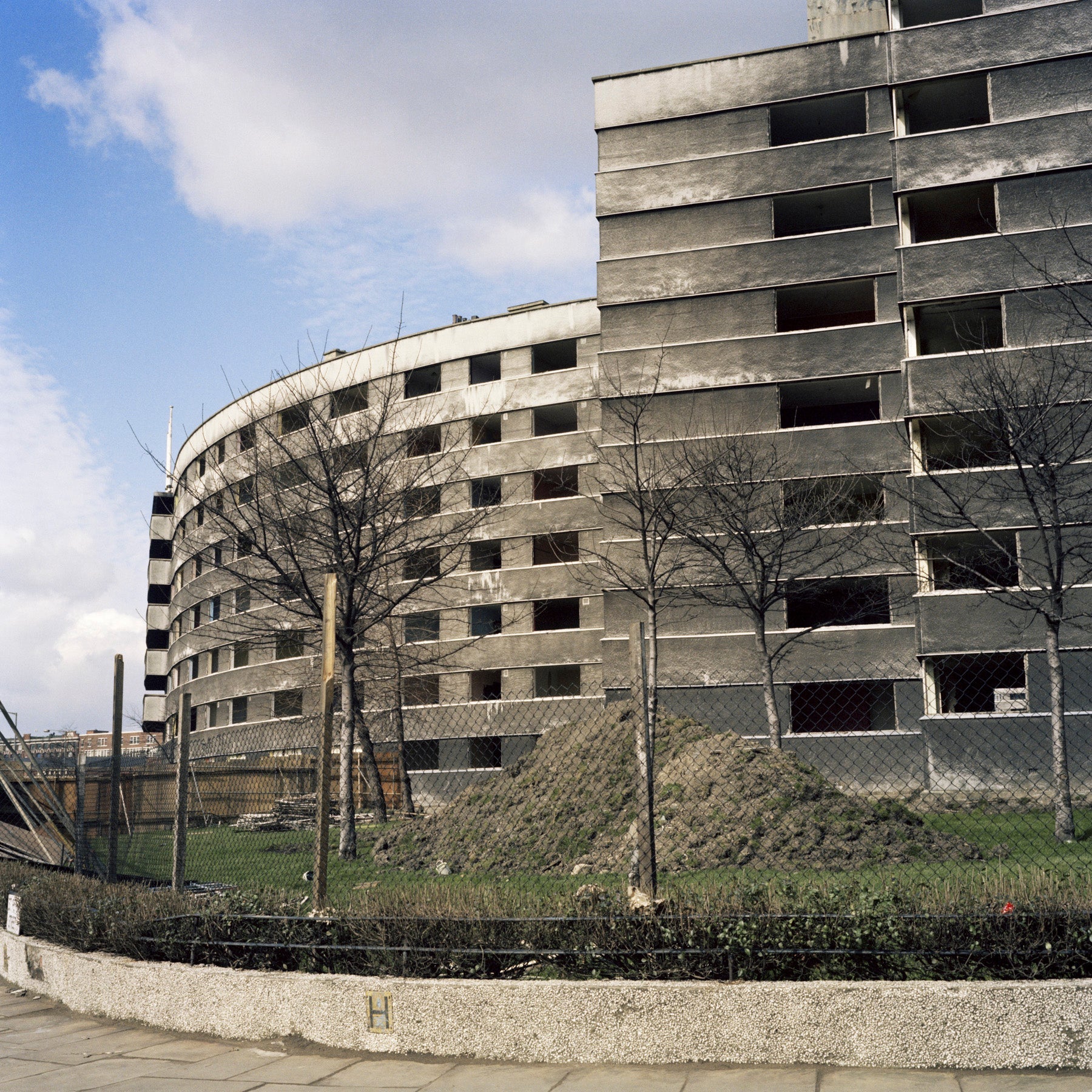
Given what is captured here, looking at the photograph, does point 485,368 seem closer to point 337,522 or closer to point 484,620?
point 484,620

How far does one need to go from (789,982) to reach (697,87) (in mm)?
35747

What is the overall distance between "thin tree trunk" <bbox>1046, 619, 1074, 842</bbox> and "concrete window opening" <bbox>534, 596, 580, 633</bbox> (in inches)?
1035

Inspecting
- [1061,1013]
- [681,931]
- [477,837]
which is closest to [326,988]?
[681,931]

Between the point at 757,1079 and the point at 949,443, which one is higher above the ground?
the point at 949,443

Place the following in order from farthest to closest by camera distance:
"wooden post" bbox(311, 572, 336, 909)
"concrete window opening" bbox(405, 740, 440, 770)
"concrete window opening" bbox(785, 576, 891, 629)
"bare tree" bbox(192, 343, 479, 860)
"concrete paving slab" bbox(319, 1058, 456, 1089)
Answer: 1. "concrete window opening" bbox(405, 740, 440, 770)
2. "concrete window opening" bbox(785, 576, 891, 629)
3. "bare tree" bbox(192, 343, 479, 860)
4. "wooden post" bbox(311, 572, 336, 909)
5. "concrete paving slab" bbox(319, 1058, 456, 1089)

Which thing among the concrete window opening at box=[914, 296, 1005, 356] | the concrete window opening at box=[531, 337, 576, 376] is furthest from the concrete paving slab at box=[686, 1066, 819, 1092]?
the concrete window opening at box=[531, 337, 576, 376]

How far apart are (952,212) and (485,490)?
20469 mm

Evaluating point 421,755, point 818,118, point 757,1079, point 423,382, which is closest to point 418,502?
point 757,1079

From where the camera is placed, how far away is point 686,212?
3606 centimetres

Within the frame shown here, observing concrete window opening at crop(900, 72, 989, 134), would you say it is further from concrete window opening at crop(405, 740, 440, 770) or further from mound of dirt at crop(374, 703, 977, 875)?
concrete window opening at crop(405, 740, 440, 770)

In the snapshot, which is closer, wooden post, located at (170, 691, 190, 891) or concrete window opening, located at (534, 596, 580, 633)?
wooden post, located at (170, 691, 190, 891)

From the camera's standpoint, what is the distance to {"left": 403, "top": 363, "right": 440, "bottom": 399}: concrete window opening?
47.7 metres

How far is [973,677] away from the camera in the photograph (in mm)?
29578

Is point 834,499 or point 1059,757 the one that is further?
point 834,499
